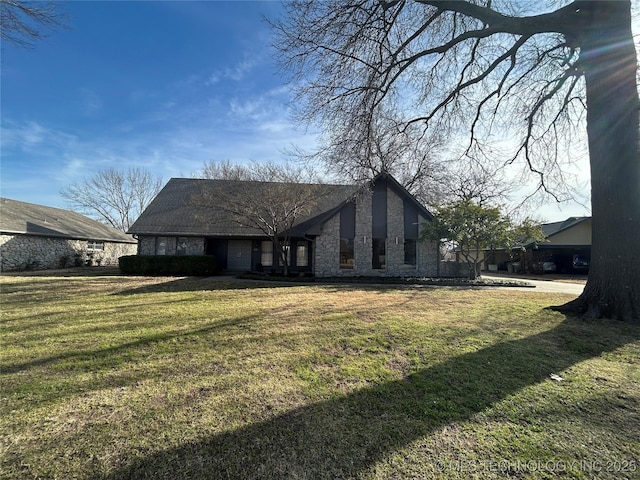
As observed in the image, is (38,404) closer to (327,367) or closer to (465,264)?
(327,367)

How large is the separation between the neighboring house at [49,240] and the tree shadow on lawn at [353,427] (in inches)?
904

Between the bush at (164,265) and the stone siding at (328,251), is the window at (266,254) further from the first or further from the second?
the stone siding at (328,251)

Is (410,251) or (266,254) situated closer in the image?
(410,251)

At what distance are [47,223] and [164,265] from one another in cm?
1163

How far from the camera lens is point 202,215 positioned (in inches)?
756

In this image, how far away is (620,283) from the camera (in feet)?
22.0

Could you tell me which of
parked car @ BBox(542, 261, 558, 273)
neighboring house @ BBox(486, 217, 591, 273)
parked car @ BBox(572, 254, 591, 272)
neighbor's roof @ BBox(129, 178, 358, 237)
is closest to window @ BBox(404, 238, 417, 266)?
neighbor's roof @ BBox(129, 178, 358, 237)

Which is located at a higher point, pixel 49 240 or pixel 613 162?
pixel 613 162

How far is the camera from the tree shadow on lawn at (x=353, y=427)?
216 centimetres

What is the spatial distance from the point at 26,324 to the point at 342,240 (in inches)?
499

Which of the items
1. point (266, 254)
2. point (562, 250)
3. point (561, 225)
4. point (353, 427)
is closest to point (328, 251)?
point (266, 254)

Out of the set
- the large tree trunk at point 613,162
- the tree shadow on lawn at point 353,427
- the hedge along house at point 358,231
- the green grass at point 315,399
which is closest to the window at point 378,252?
the hedge along house at point 358,231

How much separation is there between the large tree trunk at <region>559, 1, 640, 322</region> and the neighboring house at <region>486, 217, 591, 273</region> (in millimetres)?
19994

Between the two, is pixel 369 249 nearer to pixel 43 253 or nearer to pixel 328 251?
pixel 328 251
